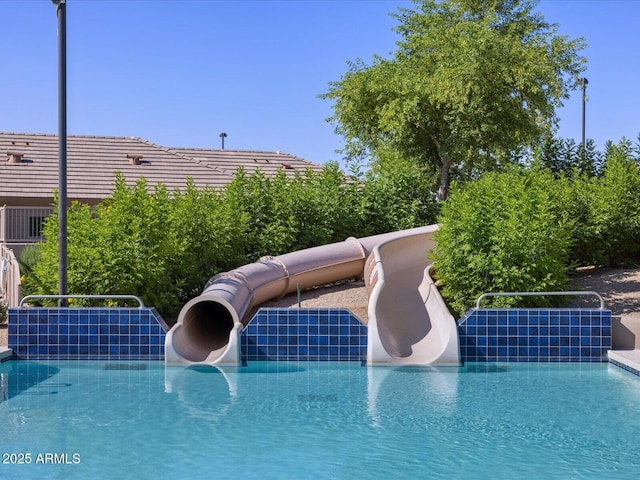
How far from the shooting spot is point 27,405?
8.78 m

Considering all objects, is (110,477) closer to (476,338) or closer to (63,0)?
(476,338)

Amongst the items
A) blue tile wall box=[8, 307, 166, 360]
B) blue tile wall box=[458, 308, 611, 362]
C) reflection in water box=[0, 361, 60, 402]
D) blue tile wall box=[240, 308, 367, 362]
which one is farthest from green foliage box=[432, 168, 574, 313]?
reflection in water box=[0, 361, 60, 402]

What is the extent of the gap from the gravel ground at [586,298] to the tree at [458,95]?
5171 mm

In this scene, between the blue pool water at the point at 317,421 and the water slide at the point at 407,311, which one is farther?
the water slide at the point at 407,311

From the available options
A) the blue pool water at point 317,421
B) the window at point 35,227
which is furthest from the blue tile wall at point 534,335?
the window at point 35,227

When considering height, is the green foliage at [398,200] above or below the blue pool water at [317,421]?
above

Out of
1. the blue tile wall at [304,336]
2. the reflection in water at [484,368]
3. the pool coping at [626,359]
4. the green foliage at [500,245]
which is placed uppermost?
the green foliage at [500,245]

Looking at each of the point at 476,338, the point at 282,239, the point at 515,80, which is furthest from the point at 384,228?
the point at 476,338

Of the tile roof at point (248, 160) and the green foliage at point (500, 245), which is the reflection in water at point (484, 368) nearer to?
the green foliage at point (500, 245)

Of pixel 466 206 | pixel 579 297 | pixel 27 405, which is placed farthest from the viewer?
pixel 579 297

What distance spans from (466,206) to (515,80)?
7.46 metres

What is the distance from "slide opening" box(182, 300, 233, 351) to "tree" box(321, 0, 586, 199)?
8791mm

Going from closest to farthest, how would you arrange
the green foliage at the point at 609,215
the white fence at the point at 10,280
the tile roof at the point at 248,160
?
the white fence at the point at 10,280
the green foliage at the point at 609,215
the tile roof at the point at 248,160

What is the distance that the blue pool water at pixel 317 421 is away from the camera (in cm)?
646
